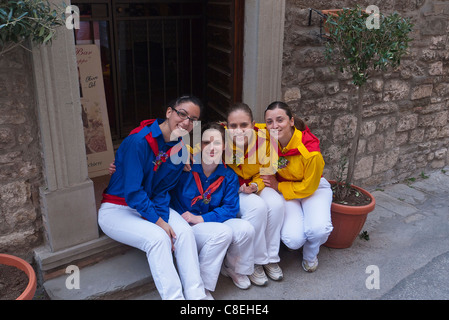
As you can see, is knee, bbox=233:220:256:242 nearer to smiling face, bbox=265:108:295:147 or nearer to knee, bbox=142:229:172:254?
knee, bbox=142:229:172:254

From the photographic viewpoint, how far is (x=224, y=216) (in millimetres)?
3029

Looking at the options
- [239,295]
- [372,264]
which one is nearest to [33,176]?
[239,295]

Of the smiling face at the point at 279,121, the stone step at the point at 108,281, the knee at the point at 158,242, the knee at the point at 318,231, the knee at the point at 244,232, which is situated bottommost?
the stone step at the point at 108,281

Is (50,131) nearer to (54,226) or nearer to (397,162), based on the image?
(54,226)

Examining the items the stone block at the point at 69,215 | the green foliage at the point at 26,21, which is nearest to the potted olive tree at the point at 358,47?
the stone block at the point at 69,215

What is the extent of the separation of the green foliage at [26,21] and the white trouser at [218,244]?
4.95ft

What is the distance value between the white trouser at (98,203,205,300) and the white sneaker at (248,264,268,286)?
0.52m

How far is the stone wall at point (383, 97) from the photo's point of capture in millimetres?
3826

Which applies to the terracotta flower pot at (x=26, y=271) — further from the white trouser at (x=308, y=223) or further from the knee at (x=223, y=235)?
the white trouser at (x=308, y=223)

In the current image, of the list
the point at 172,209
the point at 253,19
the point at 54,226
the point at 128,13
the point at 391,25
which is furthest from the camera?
the point at 128,13

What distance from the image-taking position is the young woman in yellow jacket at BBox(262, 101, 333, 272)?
3.19m

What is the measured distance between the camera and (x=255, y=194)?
3238 millimetres

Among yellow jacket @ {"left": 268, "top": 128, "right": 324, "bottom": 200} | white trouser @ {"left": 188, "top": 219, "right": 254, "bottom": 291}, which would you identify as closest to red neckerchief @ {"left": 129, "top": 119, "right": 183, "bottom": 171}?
white trouser @ {"left": 188, "top": 219, "right": 254, "bottom": 291}

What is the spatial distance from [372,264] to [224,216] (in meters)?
1.35
